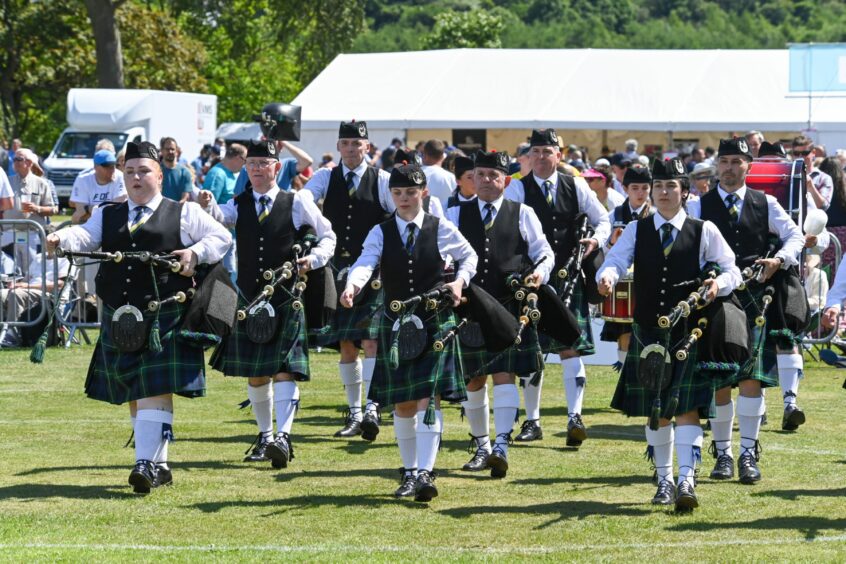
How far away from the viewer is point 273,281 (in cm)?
845

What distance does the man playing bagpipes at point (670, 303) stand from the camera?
7227 millimetres

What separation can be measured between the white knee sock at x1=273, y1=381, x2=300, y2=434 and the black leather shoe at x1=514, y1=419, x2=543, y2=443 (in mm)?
1632

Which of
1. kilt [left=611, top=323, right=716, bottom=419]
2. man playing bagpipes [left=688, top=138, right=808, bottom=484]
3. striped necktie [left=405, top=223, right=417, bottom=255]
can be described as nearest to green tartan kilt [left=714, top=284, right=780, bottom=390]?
man playing bagpipes [left=688, top=138, right=808, bottom=484]

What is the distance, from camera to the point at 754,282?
8.59 m

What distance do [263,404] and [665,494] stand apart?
2.47 metres

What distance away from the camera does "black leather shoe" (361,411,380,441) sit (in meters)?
9.50

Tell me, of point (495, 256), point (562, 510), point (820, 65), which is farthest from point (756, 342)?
point (820, 65)

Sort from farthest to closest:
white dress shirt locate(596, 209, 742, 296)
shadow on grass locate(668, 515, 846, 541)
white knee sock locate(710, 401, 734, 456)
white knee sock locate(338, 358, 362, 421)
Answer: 1. white knee sock locate(338, 358, 362, 421)
2. white knee sock locate(710, 401, 734, 456)
3. white dress shirt locate(596, 209, 742, 296)
4. shadow on grass locate(668, 515, 846, 541)

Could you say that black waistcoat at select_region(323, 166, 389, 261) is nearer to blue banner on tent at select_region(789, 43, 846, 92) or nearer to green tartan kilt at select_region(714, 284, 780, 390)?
green tartan kilt at select_region(714, 284, 780, 390)

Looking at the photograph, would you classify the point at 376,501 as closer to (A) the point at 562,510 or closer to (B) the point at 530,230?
(A) the point at 562,510

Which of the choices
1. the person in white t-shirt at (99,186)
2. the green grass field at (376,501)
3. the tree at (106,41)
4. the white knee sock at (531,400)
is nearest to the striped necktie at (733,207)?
the green grass field at (376,501)

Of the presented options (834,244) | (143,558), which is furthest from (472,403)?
(834,244)

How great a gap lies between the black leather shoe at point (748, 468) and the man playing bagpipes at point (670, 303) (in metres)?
0.81

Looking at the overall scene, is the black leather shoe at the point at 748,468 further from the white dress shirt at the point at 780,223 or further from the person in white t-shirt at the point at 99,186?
the person in white t-shirt at the point at 99,186
